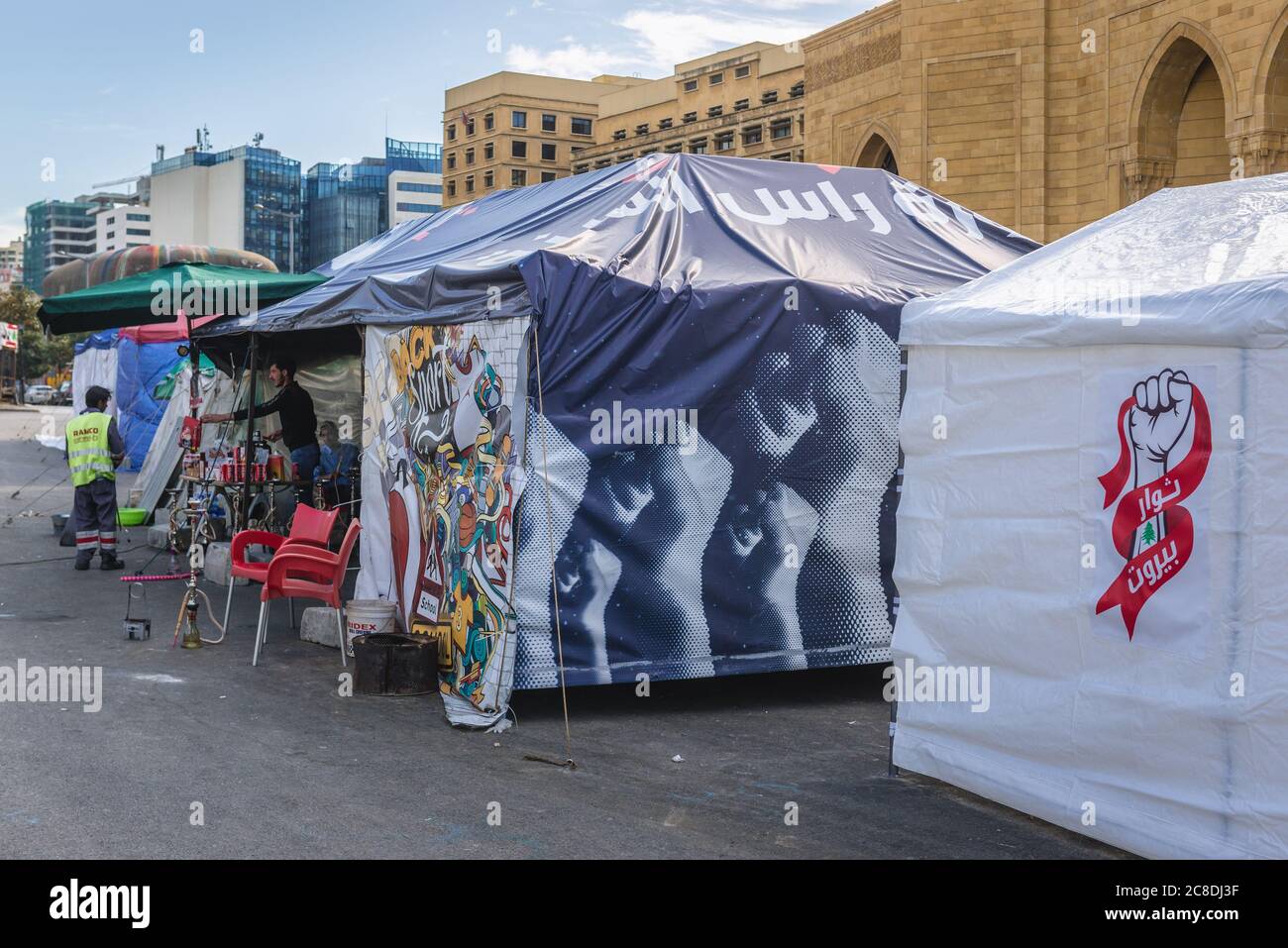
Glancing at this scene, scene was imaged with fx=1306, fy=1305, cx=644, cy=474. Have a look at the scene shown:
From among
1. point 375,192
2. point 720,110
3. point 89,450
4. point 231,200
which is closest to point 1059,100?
point 89,450

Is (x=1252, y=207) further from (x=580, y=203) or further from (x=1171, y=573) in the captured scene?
(x=580, y=203)

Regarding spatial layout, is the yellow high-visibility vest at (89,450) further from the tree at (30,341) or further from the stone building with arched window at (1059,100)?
the tree at (30,341)

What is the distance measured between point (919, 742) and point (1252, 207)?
118 inches

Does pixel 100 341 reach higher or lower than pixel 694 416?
higher

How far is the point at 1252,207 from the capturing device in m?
6.05

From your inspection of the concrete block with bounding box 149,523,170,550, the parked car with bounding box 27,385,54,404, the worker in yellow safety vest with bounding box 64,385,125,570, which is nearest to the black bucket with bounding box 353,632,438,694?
the worker in yellow safety vest with bounding box 64,385,125,570

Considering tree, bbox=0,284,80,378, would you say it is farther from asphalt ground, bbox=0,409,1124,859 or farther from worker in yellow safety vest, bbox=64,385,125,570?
asphalt ground, bbox=0,409,1124,859

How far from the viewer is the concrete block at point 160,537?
49.3 feet

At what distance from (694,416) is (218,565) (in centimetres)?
672

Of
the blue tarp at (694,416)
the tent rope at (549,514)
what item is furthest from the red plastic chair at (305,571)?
the tent rope at (549,514)

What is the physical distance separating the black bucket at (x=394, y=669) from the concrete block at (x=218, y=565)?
190 inches

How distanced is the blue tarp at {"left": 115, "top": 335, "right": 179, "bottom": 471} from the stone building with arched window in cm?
1541

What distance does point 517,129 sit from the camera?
105438mm

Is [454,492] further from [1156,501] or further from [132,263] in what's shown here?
[132,263]
